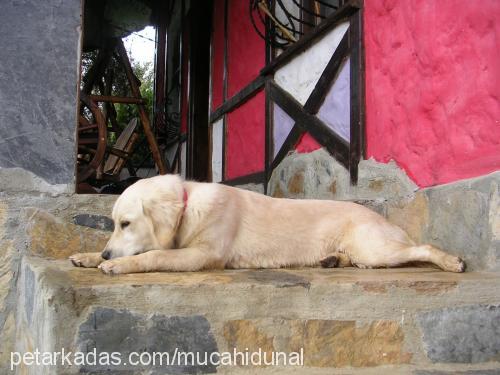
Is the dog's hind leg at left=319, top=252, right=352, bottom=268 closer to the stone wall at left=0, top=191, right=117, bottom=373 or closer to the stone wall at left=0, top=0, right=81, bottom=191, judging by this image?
the stone wall at left=0, top=191, right=117, bottom=373

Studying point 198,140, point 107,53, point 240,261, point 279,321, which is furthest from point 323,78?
point 107,53

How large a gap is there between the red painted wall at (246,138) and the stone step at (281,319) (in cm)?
337

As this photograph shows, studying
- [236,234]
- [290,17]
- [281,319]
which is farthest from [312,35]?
[281,319]

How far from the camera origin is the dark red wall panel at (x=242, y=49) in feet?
18.1

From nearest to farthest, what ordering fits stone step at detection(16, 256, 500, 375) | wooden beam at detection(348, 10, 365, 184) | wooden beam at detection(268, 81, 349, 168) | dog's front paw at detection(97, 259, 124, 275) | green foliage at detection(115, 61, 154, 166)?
stone step at detection(16, 256, 500, 375) < dog's front paw at detection(97, 259, 124, 275) < wooden beam at detection(348, 10, 365, 184) < wooden beam at detection(268, 81, 349, 168) < green foliage at detection(115, 61, 154, 166)

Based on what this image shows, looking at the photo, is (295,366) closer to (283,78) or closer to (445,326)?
(445,326)

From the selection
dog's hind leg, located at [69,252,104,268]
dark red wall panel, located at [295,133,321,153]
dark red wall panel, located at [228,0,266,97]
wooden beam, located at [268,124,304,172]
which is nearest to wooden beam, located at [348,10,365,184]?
dark red wall panel, located at [295,133,321,153]

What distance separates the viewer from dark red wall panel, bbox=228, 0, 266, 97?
5504 millimetres

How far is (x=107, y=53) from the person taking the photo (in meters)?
8.50

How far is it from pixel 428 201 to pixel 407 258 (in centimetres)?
A: 36

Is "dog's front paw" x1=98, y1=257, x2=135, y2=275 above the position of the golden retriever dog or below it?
below

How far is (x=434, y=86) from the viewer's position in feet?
8.79

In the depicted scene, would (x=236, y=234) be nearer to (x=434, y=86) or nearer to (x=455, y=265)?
(x=455, y=265)

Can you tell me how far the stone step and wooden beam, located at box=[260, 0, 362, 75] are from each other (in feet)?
6.86
